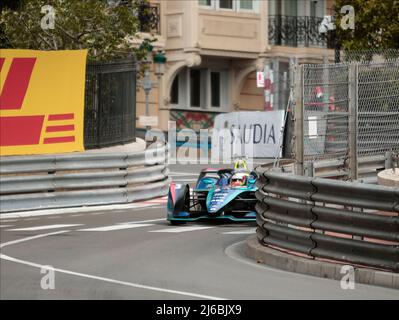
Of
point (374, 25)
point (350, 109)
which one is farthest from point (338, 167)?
point (374, 25)

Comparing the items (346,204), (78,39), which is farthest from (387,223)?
(78,39)

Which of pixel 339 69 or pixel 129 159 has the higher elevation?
pixel 339 69

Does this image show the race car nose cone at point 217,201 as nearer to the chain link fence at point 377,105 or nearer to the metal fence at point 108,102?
the chain link fence at point 377,105

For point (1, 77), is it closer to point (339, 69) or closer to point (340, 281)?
point (339, 69)

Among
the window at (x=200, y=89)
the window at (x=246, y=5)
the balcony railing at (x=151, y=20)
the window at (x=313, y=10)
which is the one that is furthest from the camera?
the window at (x=313, y=10)

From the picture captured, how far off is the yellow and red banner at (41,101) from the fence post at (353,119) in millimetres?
7503

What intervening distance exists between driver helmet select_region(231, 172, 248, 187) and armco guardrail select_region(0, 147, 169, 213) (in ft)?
16.1

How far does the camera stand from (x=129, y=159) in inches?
1001

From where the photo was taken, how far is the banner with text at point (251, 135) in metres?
38.6

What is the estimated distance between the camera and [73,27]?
99.1ft

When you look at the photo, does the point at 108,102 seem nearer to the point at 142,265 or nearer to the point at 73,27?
the point at 73,27

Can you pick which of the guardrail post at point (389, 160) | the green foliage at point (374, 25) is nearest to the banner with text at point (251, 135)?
the green foliage at point (374, 25)

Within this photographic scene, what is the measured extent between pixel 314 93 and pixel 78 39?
43.5 feet
